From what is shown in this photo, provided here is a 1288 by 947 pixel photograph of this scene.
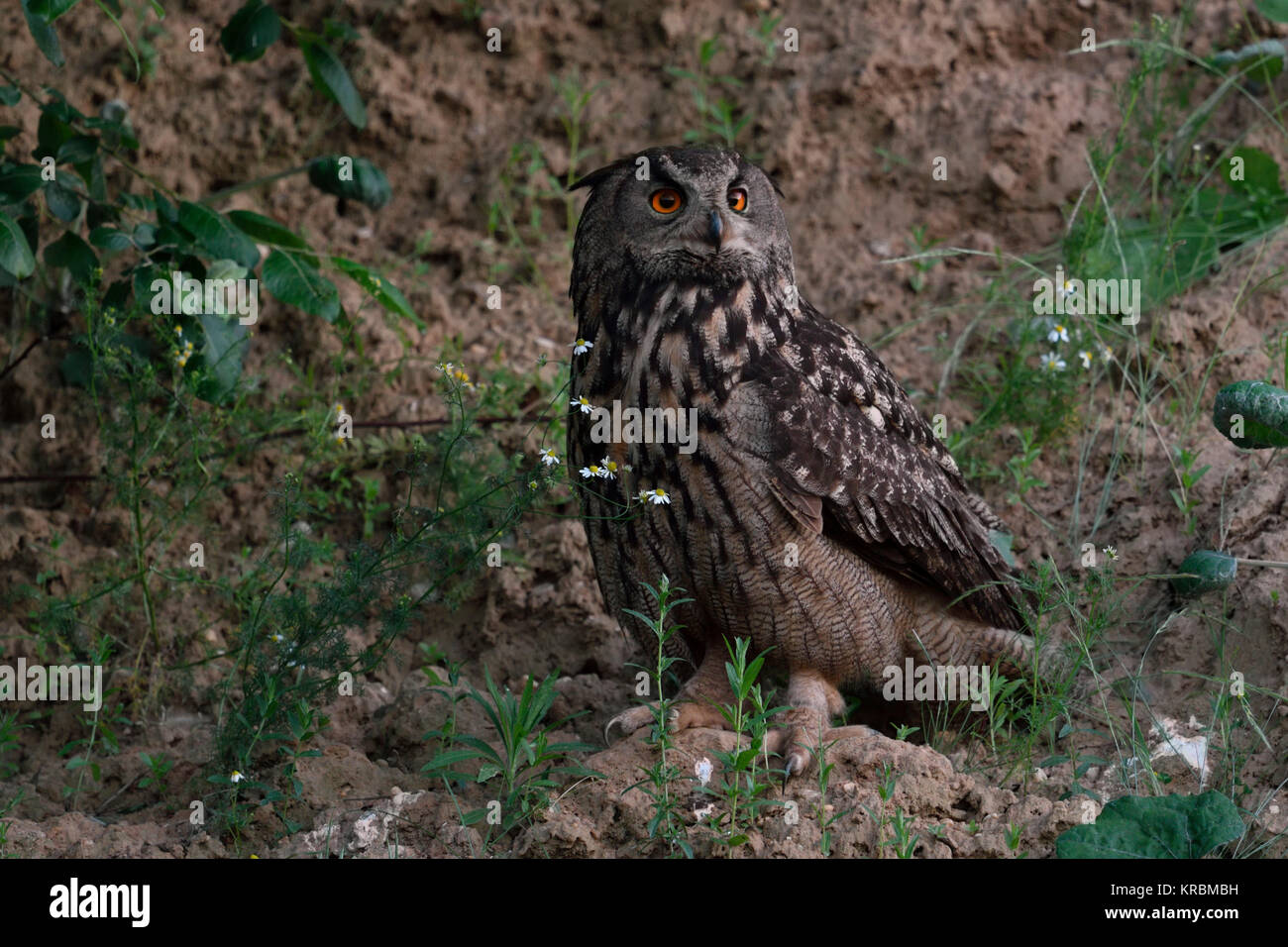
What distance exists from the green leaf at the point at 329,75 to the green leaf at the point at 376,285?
2.42ft

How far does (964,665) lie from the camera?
4562 millimetres

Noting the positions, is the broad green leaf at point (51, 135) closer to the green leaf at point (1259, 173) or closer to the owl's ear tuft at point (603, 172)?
the owl's ear tuft at point (603, 172)

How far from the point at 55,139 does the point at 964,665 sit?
346 centimetres

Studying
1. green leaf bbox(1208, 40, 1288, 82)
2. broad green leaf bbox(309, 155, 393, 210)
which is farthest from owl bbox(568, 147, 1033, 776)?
green leaf bbox(1208, 40, 1288, 82)

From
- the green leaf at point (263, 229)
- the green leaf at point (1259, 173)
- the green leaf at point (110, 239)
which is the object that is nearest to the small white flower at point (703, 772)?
the green leaf at point (263, 229)

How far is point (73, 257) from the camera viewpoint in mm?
4996

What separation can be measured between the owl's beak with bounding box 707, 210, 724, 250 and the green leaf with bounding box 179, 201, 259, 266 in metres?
1.52

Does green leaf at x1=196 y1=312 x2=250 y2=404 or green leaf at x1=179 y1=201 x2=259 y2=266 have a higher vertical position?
green leaf at x1=179 y1=201 x2=259 y2=266

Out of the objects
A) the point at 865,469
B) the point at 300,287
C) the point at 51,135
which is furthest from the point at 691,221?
the point at 51,135

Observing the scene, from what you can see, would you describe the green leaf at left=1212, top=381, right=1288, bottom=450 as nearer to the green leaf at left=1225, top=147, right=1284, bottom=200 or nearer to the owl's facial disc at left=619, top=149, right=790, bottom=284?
the owl's facial disc at left=619, top=149, right=790, bottom=284

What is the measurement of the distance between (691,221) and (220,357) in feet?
5.21

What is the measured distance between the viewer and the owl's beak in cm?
419
